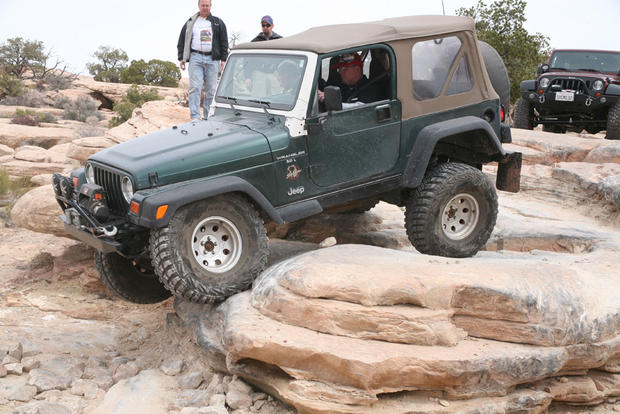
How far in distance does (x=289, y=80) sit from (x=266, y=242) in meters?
1.38

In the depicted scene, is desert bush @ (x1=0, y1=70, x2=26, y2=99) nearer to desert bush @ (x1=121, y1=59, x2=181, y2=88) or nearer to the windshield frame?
desert bush @ (x1=121, y1=59, x2=181, y2=88)

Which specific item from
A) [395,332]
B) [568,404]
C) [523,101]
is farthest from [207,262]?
[523,101]

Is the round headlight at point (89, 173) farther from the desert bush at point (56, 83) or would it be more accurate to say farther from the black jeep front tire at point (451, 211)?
the desert bush at point (56, 83)

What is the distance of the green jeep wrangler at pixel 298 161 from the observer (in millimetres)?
4961

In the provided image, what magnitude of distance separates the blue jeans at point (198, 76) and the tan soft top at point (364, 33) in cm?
314

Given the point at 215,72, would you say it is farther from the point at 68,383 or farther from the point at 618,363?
the point at 618,363

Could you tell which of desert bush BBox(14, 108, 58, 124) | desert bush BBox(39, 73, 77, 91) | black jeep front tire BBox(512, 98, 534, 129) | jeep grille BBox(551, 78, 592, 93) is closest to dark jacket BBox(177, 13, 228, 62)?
jeep grille BBox(551, 78, 592, 93)

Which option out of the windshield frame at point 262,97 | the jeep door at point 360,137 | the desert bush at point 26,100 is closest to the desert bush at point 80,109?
the desert bush at point 26,100

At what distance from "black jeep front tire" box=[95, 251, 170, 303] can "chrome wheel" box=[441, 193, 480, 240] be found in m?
2.67

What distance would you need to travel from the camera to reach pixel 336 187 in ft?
18.9

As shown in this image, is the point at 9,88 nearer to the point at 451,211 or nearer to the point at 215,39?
the point at 215,39

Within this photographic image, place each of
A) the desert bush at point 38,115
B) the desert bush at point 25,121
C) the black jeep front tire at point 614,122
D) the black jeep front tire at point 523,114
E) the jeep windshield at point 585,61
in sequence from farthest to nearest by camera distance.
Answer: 1. the desert bush at point 38,115
2. the desert bush at point 25,121
3. the black jeep front tire at point 523,114
4. the jeep windshield at point 585,61
5. the black jeep front tire at point 614,122

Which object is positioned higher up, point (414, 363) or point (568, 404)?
point (414, 363)

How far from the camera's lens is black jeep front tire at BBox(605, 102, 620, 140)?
1319cm
